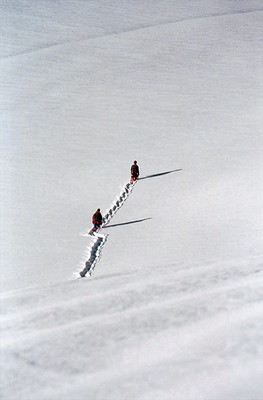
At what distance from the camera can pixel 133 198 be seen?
14047 millimetres

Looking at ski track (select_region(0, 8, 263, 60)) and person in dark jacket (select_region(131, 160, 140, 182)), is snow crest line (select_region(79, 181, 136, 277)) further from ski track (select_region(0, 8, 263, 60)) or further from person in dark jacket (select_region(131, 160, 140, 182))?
ski track (select_region(0, 8, 263, 60))

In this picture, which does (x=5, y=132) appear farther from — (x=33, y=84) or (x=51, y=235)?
(x=51, y=235)

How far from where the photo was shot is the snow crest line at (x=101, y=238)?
10562 millimetres

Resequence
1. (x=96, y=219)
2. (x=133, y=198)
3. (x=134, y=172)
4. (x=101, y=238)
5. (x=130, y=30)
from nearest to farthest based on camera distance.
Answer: (x=101, y=238) < (x=96, y=219) < (x=133, y=198) < (x=134, y=172) < (x=130, y=30)

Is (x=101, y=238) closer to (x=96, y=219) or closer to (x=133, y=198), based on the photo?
(x=96, y=219)

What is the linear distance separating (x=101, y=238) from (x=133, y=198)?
2.28 metres

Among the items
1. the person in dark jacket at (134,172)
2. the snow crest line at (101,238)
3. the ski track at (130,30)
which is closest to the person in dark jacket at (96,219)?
the snow crest line at (101,238)

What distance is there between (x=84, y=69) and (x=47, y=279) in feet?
52.1

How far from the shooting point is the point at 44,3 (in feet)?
100.0

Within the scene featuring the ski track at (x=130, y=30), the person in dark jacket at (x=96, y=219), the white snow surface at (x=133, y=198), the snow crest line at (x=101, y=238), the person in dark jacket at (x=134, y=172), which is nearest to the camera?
the white snow surface at (x=133, y=198)

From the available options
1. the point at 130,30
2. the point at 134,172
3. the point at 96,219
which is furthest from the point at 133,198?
the point at 130,30

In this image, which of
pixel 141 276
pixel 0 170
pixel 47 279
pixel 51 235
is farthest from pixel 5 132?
pixel 141 276

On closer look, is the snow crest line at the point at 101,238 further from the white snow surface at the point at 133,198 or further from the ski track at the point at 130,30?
the ski track at the point at 130,30

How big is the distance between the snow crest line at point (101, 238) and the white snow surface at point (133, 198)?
13cm
